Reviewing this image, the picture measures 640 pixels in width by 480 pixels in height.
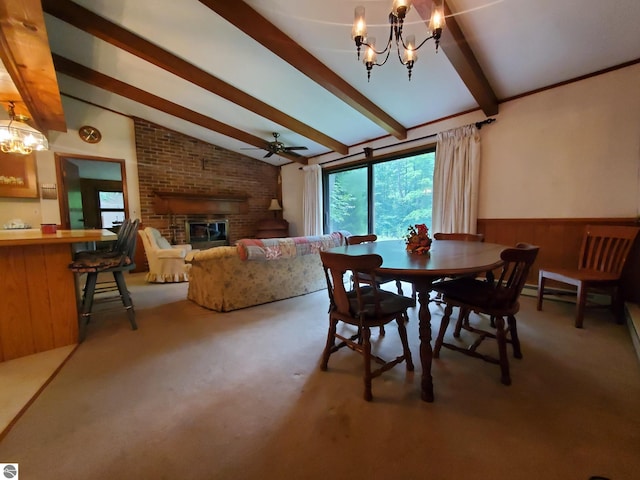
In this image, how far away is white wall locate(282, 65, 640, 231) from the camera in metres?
2.50

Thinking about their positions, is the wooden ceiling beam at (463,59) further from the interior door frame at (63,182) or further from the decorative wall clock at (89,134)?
the interior door frame at (63,182)

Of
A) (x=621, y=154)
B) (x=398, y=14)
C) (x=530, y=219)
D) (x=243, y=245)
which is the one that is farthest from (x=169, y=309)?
(x=621, y=154)

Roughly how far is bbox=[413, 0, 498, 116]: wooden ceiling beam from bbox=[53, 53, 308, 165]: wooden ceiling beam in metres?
3.89

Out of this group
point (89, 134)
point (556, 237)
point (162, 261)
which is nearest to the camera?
point (556, 237)

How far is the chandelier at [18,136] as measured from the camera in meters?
2.76

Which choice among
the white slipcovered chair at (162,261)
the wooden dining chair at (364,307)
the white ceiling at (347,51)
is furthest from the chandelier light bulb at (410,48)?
the white slipcovered chair at (162,261)

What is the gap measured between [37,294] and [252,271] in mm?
1661

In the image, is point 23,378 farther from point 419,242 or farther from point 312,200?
point 312,200

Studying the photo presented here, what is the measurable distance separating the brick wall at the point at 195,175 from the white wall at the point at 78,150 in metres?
0.14

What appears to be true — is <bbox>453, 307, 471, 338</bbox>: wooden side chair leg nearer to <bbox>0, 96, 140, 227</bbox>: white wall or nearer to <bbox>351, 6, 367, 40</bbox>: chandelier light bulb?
<bbox>351, 6, 367, 40</bbox>: chandelier light bulb

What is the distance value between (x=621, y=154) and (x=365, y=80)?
2712 millimetres

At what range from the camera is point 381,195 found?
4871 millimetres

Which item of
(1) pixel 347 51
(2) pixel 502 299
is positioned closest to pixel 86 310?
(2) pixel 502 299

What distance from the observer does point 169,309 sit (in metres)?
2.90
